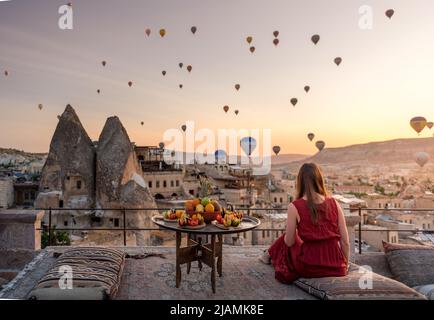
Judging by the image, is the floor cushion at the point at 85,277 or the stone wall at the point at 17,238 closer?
the floor cushion at the point at 85,277

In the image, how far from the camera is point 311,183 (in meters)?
3.68

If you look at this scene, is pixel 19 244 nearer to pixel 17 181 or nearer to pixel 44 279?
pixel 44 279

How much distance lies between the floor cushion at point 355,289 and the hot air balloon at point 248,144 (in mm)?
22907

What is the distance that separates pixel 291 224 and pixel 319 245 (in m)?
0.39

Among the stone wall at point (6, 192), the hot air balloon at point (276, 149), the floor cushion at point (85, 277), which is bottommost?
the stone wall at point (6, 192)

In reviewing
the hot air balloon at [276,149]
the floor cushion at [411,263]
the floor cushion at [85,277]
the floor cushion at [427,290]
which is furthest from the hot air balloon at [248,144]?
the floor cushion at [85,277]

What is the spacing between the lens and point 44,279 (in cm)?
364

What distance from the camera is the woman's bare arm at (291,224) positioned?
3.75m

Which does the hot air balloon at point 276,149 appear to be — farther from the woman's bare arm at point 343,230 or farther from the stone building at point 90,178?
the woman's bare arm at point 343,230

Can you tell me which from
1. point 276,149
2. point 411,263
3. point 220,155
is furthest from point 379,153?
point 411,263

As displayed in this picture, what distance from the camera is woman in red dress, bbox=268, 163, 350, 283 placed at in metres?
3.71

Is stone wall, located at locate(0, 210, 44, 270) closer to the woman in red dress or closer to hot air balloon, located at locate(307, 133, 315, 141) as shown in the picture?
the woman in red dress

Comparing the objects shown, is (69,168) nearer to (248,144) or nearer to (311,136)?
(248,144)

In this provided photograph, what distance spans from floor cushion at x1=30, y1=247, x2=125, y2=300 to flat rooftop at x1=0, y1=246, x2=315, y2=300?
0.25m
